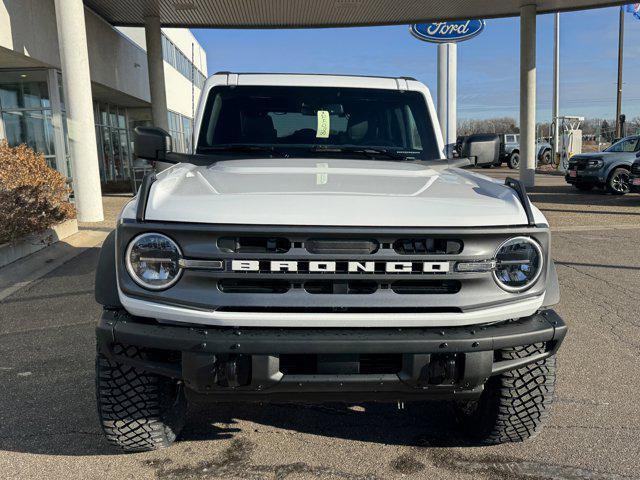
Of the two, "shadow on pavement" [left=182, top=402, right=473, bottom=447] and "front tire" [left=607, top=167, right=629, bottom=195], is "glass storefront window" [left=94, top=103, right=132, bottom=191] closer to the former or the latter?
"front tire" [left=607, top=167, right=629, bottom=195]

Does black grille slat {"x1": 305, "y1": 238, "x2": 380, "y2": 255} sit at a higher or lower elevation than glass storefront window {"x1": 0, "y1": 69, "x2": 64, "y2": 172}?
lower

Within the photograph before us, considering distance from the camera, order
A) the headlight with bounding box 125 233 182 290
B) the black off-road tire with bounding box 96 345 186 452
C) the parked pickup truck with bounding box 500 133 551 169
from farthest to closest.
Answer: the parked pickup truck with bounding box 500 133 551 169
the black off-road tire with bounding box 96 345 186 452
the headlight with bounding box 125 233 182 290

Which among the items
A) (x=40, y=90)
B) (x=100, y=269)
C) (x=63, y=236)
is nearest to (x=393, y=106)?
(x=100, y=269)

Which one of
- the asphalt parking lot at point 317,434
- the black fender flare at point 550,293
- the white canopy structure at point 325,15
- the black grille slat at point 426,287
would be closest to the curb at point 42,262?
the asphalt parking lot at point 317,434

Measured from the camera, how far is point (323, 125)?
157 inches

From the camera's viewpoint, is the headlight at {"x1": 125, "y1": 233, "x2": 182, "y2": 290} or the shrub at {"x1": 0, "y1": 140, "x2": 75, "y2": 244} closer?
the headlight at {"x1": 125, "y1": 233, "x2": 182, "y2": 290}

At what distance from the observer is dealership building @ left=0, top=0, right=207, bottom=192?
11.8 metres

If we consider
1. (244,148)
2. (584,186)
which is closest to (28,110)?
(244,148)

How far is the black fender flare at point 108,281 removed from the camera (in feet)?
8.02

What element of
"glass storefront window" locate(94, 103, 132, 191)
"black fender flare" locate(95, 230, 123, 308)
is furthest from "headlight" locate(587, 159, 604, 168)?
"black fender flare" locate(95, 230, 123, 308)

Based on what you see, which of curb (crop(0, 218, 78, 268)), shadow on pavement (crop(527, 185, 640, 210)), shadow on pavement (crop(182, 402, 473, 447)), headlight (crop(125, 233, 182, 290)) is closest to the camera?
headlight (crop(125, 233, 182, 290))

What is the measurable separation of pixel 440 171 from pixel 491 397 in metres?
1.40

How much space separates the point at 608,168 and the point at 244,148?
603 inches

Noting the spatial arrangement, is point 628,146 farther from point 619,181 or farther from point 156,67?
point 156,67
